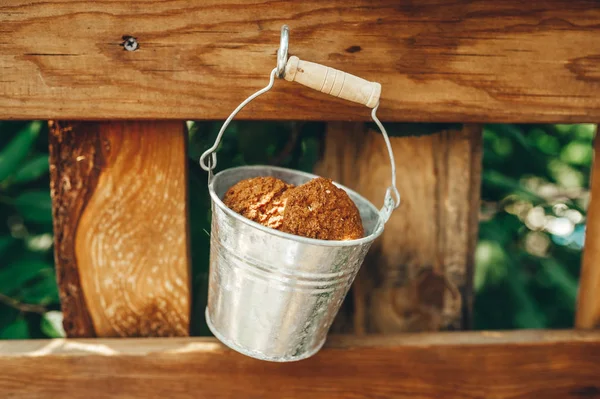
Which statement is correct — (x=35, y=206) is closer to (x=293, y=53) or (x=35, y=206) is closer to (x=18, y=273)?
(x=18, y=273)

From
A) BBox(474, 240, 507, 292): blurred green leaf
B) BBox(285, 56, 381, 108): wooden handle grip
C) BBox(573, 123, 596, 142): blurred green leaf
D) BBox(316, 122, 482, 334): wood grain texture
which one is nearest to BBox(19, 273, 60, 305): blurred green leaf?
BBox(316, 122, 482, 334): wood grain texture

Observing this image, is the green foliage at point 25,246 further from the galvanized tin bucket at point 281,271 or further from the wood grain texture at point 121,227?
the galvanized tin bucket at point 281,271

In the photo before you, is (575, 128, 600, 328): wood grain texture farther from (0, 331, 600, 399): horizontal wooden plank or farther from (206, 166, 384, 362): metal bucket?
(206, 166, 384, 362): metal bucket

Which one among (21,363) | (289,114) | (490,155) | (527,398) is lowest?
(527,398)

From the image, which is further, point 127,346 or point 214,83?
point 127,346

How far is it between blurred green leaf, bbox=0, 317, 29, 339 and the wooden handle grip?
3.05 ft

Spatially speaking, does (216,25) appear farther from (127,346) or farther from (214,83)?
(127,346)

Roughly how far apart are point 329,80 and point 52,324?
974 mm

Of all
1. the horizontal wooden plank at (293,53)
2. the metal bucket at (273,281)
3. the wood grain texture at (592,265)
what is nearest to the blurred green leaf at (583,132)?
the wood grain texture at (592,265)

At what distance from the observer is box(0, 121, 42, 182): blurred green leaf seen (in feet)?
3.84

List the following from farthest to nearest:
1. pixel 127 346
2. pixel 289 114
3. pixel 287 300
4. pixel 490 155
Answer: pixel 490 155 < pixel 127 346 < pixel 289 114 < pixel 287 300

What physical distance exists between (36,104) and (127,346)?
487 mm

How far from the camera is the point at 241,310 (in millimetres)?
877

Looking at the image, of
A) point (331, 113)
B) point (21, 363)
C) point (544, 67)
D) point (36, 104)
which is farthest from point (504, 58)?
point (21, 363)
